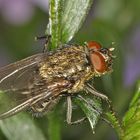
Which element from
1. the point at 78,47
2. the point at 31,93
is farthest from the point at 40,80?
the point at 78,47

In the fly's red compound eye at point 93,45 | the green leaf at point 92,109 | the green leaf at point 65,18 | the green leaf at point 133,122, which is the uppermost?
the green leaf at point 65,18

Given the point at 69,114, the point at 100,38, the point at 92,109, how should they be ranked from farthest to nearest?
the point at 100,38 < the point at 69,114 < the point at 92,109

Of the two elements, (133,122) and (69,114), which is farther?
(69,114)

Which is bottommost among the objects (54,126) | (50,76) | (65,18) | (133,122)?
(133,122)

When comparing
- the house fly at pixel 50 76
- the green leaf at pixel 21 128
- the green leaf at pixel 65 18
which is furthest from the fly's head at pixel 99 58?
the green leaf at pixel 21 128

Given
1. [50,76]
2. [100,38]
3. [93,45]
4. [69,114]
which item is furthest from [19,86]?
[100,38]

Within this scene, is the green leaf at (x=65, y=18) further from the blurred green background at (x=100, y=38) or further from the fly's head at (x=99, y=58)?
the blurred green background at (x=100, y=38)

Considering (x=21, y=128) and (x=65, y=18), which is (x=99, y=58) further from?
(x=21, y=128)
